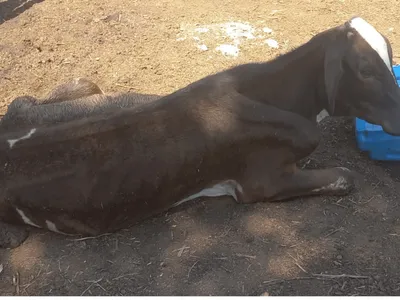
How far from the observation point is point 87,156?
3885 millimetres

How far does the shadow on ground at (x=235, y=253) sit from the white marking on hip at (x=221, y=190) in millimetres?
69

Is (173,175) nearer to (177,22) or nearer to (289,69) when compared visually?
(289,69)

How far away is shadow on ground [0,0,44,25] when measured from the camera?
271 inches

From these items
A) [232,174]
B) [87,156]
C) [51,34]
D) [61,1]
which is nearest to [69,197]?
[87,156]

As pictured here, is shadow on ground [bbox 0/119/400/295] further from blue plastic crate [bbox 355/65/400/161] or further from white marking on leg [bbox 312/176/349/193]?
blue plastic crate [bbox 355/65/400/161]

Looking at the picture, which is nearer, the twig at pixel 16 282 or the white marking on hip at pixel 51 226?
the twig at pixel 16 282

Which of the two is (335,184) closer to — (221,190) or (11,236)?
(221,190)

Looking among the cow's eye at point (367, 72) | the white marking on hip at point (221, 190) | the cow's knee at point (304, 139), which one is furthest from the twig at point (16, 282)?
the cow's eye at point (367, 72)

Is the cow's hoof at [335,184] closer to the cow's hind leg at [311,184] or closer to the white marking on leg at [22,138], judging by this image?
the cow's hind leg at [311,184]

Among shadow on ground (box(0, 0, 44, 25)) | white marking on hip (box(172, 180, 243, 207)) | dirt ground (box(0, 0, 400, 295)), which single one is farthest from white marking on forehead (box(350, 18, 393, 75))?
shadow on ground (box(0, 0, 44, 25))

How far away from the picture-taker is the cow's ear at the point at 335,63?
13.1ft

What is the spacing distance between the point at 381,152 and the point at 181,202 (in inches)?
63.5

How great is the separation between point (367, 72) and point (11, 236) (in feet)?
8.89

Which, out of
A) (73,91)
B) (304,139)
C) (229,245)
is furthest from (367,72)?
(73,91)
